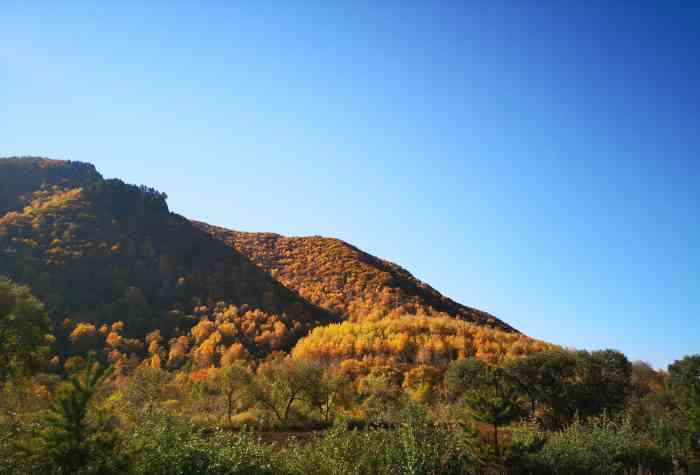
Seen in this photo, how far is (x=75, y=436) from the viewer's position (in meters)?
8.84

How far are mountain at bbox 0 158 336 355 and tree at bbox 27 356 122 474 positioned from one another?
43.9 meters

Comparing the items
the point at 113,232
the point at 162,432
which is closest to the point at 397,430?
the point at 162,432

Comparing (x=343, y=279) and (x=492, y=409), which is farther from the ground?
(x=343, y=279)

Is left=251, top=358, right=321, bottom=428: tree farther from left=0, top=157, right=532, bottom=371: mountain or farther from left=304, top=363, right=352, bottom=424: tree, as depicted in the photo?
left=0, top=157, right=532, bottom=371: mountain

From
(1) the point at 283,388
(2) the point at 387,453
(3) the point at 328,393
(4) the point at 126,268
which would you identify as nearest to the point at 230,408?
(1) the point at 283,388

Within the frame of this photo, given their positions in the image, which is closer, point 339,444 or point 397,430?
point 339,444

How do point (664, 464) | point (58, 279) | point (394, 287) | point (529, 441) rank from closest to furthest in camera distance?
point (529, 441)
point (664, 464)
point (58, 279)
point (394, 287)

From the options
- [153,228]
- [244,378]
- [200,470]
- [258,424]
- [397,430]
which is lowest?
[258,424]

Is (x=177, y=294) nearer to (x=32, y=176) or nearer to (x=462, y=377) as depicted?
(x=462, y=377)

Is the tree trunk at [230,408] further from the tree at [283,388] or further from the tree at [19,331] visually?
the tree at [19,331]

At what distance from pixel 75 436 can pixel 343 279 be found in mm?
81004

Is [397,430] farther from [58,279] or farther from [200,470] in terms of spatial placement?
[58,279]

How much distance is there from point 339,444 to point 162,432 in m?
4.92

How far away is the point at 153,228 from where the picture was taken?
78.2 metres
